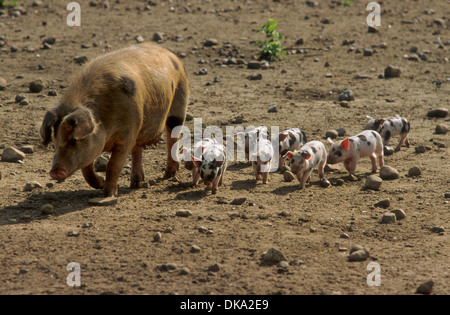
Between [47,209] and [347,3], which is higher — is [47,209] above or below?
below

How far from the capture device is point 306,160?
25.2 ft

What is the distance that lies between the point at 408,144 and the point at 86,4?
10.8 meters

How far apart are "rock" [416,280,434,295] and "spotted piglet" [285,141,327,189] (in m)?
2.72

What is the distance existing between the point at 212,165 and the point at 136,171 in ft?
3.37

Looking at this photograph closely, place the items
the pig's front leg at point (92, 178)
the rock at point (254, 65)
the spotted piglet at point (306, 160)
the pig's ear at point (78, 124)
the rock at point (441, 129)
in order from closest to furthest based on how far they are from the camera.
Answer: the pig's ear at point (78, 124), the pig's front leg at point (92, 178), the spotted piglet at point (306, 160), the rock at point (441, 129), the rock at point (254, 65)

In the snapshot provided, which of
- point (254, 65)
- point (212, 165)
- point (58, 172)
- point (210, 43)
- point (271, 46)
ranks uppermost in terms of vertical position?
point (271, 46)

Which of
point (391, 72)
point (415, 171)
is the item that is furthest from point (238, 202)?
point (391, 72)

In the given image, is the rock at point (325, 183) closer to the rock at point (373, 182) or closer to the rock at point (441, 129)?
the rock at point (373, 182)

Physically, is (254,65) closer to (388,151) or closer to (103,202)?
(388,151)

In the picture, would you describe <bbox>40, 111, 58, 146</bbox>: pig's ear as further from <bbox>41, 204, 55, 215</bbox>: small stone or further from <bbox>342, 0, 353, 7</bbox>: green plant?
<bbox>342, 0, 353, 7</bbox>: green plant

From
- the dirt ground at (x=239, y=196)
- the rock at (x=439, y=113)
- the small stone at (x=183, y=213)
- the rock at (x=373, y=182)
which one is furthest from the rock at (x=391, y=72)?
the small stone at (x=183, y=213)

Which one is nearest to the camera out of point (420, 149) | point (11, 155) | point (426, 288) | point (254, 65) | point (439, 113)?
point (426, 288)

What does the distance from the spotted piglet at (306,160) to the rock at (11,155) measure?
3.42 meters

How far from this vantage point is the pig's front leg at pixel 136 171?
25.7 feet
